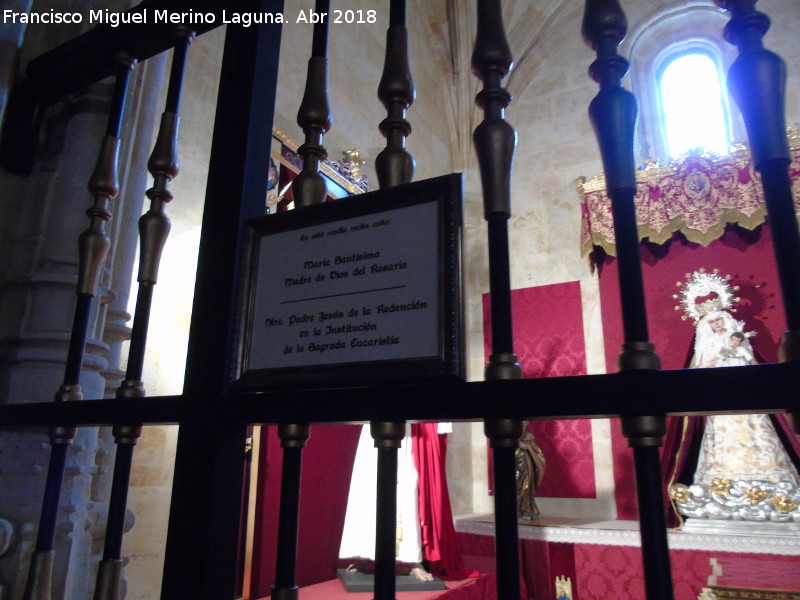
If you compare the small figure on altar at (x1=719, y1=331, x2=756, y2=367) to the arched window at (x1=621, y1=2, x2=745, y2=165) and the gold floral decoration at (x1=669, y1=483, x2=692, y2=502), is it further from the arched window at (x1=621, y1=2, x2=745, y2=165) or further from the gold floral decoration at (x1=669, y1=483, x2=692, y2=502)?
the arched window at (x1=621, y1=2, x2=745, y2=165)

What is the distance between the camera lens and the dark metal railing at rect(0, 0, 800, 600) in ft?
1.89

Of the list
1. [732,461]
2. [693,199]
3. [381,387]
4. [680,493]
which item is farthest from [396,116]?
[693,199]

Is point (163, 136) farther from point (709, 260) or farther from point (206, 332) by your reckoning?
point (709, 260)

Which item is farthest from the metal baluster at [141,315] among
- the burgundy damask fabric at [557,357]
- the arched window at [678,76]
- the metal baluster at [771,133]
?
the arched window at [678,76]

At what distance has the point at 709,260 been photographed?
6070 mm

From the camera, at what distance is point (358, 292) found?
77 cm

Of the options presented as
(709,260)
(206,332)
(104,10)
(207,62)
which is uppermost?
(207,62)

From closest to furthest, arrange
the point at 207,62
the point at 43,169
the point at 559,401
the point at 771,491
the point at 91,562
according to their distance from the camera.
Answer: the point at 559,401, the point at 91,562, the point at 43,169, the point at 207,62, the point at 771,491

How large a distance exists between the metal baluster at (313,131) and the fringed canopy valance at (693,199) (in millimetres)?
5050

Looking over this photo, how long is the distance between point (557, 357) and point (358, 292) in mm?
6116

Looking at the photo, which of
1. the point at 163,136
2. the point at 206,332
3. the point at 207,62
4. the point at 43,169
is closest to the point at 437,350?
the point at 206,332

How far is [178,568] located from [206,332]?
31 centimetres

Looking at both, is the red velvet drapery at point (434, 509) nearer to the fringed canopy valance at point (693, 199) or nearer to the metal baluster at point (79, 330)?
the fringed canopy valance at point (693, 199)

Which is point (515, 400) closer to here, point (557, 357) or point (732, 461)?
point (732, 461)
